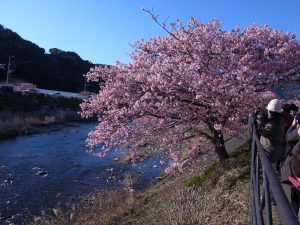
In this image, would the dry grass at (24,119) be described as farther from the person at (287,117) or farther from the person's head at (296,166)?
the person's head at (296,166)

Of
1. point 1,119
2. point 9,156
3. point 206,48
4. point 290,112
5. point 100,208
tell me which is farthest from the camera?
point 1,119

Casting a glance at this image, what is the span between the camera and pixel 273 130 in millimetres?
6855

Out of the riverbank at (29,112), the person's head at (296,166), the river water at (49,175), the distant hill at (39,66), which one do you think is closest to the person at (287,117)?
the person's head at (296,166)

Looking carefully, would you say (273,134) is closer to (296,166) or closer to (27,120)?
(296,166)

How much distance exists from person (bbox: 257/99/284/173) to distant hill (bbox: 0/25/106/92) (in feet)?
281

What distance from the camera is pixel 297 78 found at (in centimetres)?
1101

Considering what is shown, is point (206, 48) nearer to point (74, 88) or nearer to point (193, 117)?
point (193, 117)

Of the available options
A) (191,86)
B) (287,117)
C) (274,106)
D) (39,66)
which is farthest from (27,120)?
(39,66)

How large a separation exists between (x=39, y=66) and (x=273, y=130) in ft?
322

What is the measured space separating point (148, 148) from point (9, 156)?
1510 cm

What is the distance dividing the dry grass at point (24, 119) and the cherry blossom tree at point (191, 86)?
79.3 ft

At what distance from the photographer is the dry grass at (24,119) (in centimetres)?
3521

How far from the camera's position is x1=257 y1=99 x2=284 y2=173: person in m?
6.82

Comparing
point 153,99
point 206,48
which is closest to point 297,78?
point 206,48
